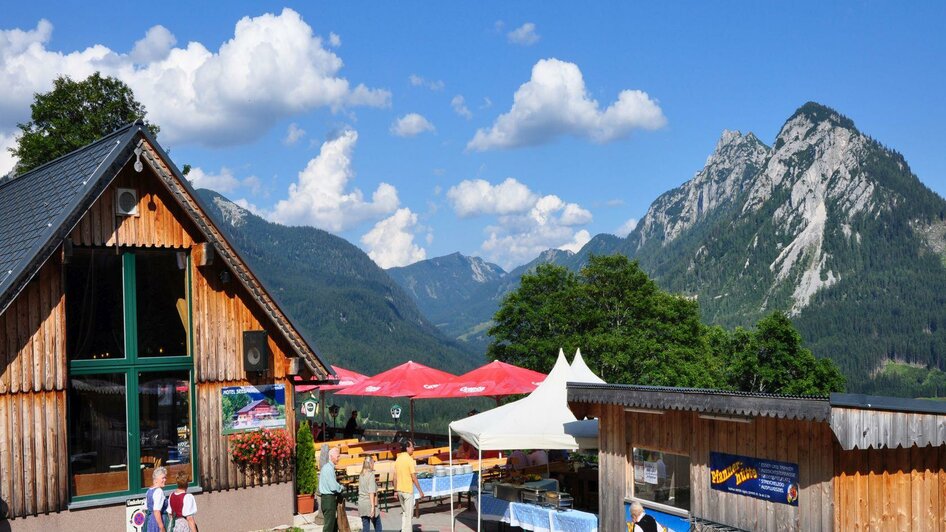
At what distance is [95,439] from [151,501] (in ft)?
12.4

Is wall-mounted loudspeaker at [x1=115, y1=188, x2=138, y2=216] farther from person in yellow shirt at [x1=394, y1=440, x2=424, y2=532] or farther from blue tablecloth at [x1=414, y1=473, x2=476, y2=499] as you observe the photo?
blue tablecloth at [x1=414, y1=473, x2=476, y2=499]

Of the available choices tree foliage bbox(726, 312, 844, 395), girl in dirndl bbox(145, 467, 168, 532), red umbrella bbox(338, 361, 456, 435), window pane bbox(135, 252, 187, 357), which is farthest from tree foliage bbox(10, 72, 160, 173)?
tree foliage bbox(726, 312, 844, 395)

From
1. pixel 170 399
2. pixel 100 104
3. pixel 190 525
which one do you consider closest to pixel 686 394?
pixel 190 525

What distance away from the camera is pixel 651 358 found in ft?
193

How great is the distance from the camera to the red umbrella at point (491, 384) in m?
24.5

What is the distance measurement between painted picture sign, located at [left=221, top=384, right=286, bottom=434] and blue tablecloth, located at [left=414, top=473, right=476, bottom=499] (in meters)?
3.61

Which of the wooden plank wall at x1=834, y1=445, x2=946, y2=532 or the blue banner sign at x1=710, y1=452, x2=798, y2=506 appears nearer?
the wooden plank wall at x1=834, y1=445, x2=946, y2=532

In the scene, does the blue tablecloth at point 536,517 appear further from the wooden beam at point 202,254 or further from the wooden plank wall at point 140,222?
the wooden plank wall at point 140,222

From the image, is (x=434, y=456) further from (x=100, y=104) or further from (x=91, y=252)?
(x=100, y=104)

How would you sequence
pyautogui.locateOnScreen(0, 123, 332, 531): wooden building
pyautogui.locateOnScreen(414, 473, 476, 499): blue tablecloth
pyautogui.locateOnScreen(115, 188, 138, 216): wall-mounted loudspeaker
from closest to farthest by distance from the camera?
pyautogui.locateOnScreen(0, 123, 332, 531): wooden building, pyautogui.locateOnScreen(115, 188, 138, 216): wall-mounted loudspeaker, pyautogui.locateOnScreen(414, 473, 476, 499): blue tablecloth

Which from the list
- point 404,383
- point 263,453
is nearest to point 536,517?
point 263,453

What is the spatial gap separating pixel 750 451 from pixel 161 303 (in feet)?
32.5

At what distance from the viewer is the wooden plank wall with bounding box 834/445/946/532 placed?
11.9 meters

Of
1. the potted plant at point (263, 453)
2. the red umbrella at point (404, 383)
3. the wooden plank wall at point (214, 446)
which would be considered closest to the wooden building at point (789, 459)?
the potted plant at point (263, 453)
